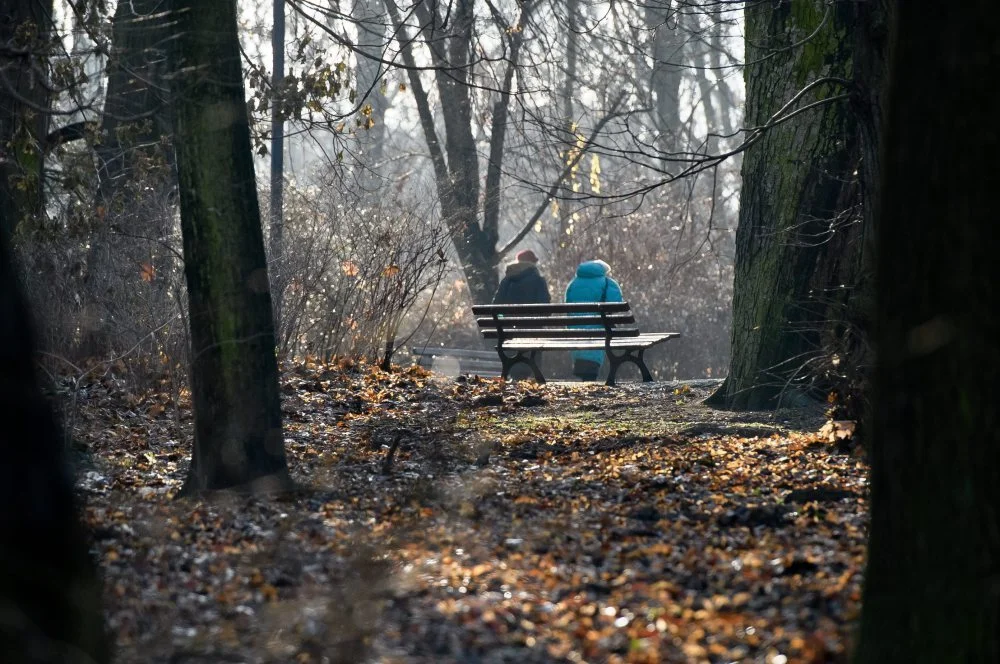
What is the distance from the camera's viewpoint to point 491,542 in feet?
16.7

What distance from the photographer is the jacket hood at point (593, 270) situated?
14609 mm

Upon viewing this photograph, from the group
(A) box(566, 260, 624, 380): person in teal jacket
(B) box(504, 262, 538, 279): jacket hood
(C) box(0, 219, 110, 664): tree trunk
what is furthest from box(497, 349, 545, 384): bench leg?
(C) box(0, 219, 110, 664): tree trunk

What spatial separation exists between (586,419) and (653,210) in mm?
12155

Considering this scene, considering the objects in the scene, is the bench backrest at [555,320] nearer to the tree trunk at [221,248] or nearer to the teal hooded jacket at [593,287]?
the teal hooded jacket at [593,287]

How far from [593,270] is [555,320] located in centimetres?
208

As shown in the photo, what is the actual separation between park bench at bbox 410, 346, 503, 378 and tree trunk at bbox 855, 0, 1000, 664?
46.3ft

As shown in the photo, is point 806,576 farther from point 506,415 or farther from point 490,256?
point 490,256

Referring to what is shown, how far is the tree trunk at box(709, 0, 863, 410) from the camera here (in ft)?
27.6

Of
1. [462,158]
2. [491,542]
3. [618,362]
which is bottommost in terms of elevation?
[491,542]

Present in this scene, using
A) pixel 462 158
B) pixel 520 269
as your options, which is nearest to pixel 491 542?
pixel 520 269

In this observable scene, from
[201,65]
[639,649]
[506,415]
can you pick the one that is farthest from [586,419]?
[639,649]

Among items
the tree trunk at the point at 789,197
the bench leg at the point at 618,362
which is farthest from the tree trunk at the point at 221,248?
the bench leg at the point at 618,362

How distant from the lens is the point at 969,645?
293 cm

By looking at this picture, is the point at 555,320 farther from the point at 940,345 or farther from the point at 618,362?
the point at 940,345
